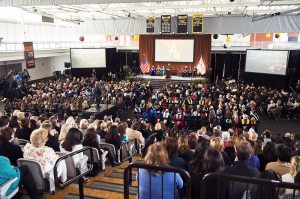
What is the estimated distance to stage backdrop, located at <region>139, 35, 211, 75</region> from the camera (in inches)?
928

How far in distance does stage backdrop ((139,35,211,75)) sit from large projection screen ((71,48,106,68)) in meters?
3.58

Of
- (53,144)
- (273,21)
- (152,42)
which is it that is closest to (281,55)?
(273,21)

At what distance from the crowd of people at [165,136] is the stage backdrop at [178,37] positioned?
7246 mm

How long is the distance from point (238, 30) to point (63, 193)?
60.3ft

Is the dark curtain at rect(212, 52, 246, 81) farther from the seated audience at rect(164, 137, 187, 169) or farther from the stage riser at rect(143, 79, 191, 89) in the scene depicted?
the seated audience at rect(164, 137, 187, 169)

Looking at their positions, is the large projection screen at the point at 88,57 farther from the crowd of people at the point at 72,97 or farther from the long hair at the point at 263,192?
the long hair at the point at 263,192

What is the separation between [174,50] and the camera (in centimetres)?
2434

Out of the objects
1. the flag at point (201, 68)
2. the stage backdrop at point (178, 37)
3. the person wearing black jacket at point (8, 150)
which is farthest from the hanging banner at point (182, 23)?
the person wearing black jacket at point (8, 150)

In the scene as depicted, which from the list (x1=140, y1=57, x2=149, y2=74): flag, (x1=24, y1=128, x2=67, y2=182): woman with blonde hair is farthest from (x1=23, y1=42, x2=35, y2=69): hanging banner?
(x1=24, y1=128, x2=67, y2=182): woman with blonde hair

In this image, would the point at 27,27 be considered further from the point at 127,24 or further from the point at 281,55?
the point at 281,55

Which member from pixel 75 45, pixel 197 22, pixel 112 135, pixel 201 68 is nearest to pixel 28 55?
pixel 75 45

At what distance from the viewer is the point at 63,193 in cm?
452

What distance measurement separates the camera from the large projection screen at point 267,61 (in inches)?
733

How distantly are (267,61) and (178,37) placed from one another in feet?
24.8
